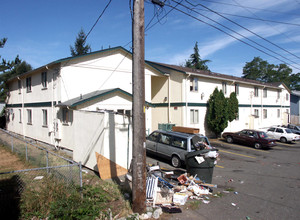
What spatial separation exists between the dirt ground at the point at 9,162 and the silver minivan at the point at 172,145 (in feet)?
19.5

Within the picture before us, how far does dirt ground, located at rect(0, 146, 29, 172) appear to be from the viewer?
8731mm

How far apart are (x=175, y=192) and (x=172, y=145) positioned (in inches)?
149

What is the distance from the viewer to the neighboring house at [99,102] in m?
8.44

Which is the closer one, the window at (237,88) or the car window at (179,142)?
the car window at (179,142)

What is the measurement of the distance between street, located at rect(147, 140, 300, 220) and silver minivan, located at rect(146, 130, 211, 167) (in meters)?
0.54

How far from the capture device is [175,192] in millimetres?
6520

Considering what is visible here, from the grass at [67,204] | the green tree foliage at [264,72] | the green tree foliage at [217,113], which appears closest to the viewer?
the grass at [67,204]

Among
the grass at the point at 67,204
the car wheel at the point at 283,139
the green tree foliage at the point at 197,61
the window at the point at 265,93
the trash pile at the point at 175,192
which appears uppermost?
the green tree foliage at the point at 197,61

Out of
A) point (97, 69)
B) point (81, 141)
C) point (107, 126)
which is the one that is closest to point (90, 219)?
point (107, 126)

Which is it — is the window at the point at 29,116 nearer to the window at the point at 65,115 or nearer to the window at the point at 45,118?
the window at the point at 45,118

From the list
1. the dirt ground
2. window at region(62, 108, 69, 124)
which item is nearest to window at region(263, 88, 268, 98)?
window at region(62, 108, 69, 124)

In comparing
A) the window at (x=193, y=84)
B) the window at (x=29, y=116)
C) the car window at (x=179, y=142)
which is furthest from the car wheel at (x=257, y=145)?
the window at (x=29, y=116)

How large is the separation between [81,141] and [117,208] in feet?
15.9

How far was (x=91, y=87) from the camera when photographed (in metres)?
13.3
